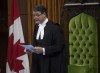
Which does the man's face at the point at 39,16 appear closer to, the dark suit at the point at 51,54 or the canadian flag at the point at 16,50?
the dark suit at the point at 51,54

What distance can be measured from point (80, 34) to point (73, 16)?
340 millimetres

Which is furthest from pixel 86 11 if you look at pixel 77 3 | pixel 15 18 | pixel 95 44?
pixel 15 18

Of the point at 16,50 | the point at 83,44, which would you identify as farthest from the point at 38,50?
the point at 83,44

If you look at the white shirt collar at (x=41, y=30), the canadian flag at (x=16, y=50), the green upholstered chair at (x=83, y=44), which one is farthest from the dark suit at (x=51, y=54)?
the green upholstered chair at (x=83, y=44)

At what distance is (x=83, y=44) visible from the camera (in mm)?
5129

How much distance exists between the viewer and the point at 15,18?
4.96m

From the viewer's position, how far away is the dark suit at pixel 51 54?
11.9 feet

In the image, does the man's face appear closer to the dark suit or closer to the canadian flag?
the dark suit

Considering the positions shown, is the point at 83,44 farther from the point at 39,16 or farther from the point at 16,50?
the point at 39,16

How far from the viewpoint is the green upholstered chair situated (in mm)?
5004

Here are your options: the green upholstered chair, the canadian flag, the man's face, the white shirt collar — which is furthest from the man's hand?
the green upholstered chair

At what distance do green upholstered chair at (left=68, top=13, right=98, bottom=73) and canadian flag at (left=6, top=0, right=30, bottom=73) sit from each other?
75 cm

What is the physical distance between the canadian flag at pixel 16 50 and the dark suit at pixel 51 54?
1172mm

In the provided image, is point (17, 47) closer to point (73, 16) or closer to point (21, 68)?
point (21, 68)
